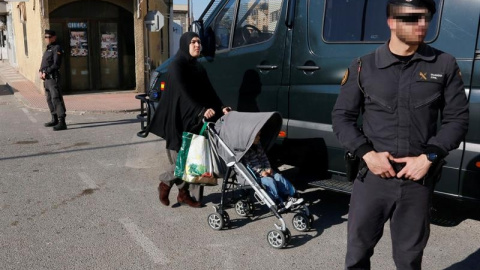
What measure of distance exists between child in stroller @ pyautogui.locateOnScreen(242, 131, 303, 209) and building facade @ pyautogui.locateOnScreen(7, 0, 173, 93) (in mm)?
9850

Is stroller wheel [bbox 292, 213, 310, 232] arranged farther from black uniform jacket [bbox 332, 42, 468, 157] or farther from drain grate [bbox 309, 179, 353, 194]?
black uniform jacket [bbox 332, 42, 468, 157]

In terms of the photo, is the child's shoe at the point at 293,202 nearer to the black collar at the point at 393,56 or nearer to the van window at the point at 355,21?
the van window at the point at 355,21

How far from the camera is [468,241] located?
4316 mm

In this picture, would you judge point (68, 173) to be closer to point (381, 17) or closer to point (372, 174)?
point (381, 17)

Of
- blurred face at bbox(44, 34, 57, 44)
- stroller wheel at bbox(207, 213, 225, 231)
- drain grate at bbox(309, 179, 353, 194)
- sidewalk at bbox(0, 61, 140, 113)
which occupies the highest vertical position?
blurred face at bbox(44, 34, 57, 44)

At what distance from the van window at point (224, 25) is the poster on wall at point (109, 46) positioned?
1045cm

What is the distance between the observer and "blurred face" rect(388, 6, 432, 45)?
234 cm

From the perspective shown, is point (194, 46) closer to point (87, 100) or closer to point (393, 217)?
point (393, 217)

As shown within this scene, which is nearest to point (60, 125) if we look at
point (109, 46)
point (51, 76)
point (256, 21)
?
point (51, 76)

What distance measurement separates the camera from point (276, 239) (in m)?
4.07

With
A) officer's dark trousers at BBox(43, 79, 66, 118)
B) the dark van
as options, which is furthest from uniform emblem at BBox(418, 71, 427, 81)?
officer's dark trousers at BBox(43, 79, 66, 118)

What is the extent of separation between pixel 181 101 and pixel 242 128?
0.77 meters

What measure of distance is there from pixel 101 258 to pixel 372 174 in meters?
2.38

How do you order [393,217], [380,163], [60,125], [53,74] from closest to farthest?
[380,163] < [393,217] < [53,74] < [60,125]
